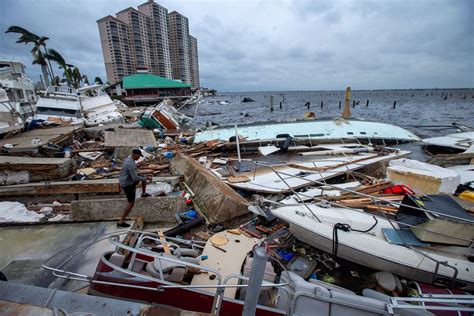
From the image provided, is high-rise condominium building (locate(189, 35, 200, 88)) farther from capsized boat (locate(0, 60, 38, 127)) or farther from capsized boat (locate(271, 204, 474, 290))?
capsized boat (locate(271, 204, 474, 290))

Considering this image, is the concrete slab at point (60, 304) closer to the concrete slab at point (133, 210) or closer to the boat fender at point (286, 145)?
the concrete slab at point (133, 210)

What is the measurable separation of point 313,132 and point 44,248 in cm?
1435

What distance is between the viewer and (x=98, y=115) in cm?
2072

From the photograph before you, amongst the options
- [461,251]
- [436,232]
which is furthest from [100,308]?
[461,251]

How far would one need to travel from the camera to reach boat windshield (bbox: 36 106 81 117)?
1664 cm

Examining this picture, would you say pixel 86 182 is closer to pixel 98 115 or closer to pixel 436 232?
pixel 436 232

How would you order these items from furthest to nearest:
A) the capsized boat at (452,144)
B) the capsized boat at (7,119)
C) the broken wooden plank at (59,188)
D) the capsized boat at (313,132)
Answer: the capsized boat at (313,132) < the capsized boat at (452,144) < the capsized boat at (7,119) < the broken wooden plank at (59,188)

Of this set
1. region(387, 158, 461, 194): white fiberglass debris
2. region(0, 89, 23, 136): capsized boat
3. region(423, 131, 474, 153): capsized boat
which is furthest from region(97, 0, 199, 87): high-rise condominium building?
region(387, 158, 461, 194): white fiberglass debris

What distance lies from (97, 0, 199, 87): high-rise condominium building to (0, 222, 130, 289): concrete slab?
7591 cm

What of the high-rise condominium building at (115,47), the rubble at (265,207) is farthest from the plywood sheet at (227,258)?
the high-rise condominium building at (115,47)

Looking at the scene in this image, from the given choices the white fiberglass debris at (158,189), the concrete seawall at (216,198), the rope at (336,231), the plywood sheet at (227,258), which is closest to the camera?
the plywood sheet at (227,258)

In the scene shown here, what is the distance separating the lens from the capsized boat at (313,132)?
14172mm

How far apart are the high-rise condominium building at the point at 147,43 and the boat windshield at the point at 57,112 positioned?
60.0 meters

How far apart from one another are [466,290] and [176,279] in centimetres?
511
